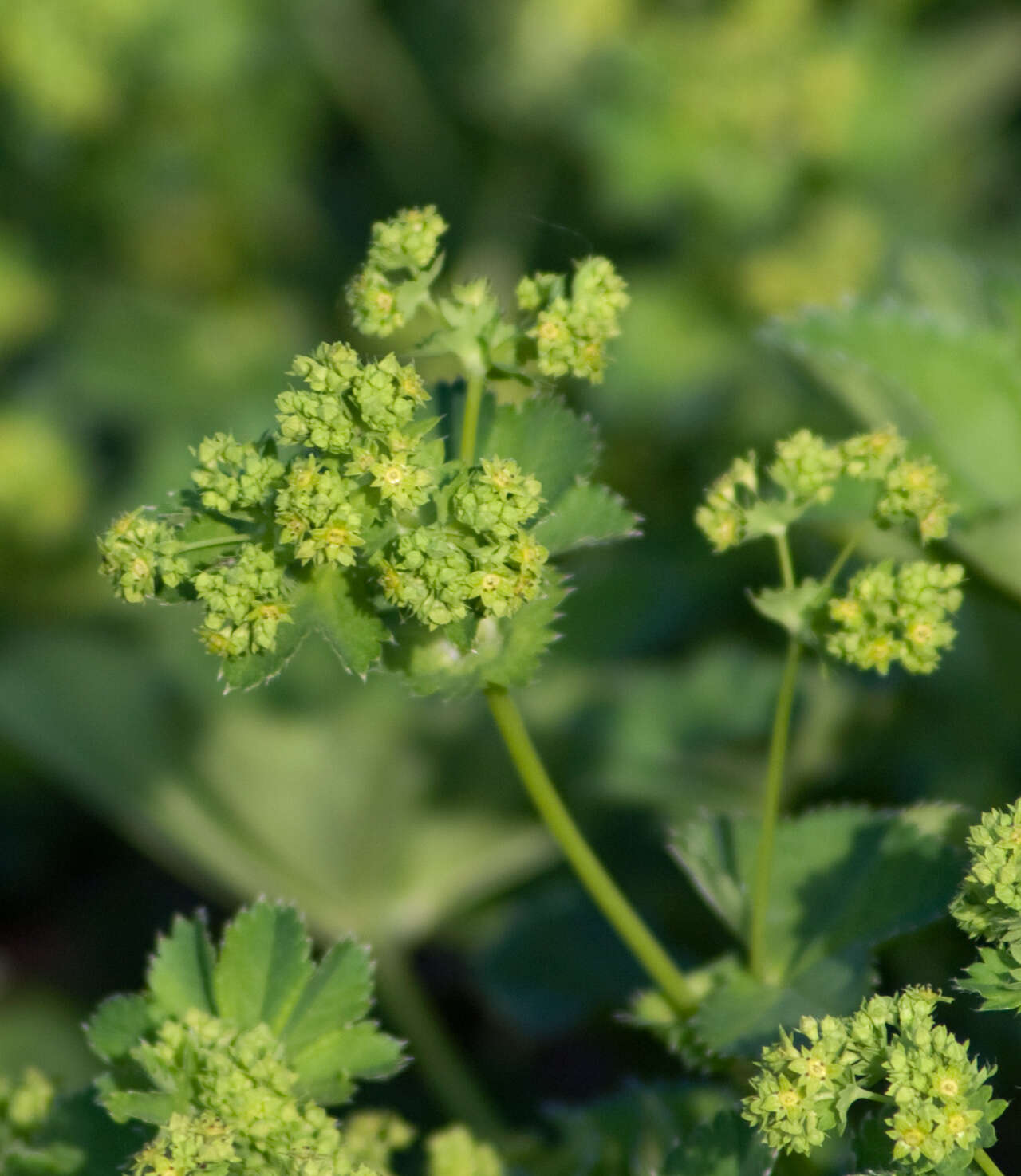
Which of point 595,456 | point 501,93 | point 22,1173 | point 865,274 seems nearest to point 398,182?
point 501,93

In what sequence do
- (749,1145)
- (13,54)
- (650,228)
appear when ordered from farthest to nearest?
(650,228)
(13,54)
(749,1145)

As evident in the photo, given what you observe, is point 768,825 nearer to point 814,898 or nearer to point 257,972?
point 814,898

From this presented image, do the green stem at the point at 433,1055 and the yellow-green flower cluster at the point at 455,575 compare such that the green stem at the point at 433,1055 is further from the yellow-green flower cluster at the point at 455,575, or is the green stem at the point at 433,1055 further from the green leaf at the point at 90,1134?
the yellow-green flower cluster at the point at 455,575

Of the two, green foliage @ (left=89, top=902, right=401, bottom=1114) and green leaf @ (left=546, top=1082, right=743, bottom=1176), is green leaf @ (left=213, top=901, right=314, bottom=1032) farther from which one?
green leaf @ (left=546, top=1082, right=743, bottom=1176)

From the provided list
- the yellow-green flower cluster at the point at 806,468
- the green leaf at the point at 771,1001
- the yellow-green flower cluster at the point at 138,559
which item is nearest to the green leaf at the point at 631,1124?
the green leaf at the point at 771,1001

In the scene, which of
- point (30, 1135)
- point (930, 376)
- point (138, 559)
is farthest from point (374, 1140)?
point (930, 376)

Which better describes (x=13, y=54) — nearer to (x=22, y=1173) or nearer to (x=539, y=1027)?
(x=539, y=1027)

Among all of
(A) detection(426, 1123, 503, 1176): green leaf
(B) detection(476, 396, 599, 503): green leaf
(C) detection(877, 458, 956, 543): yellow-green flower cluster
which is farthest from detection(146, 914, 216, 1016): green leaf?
(C) detection(877, 458, 956, 543): yellow-green flower cluster
